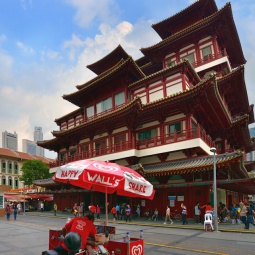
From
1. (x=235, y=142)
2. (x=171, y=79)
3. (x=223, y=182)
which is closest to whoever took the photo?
(x=223, y=182)

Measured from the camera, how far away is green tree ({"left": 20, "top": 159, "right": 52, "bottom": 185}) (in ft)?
188

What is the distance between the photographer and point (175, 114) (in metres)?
24.4

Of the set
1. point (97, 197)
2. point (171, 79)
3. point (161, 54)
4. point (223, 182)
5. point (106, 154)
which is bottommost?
point (97, 197)

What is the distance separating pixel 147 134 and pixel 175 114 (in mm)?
3587

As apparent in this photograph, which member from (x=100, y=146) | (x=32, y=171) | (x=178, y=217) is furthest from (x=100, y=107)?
(x=32, y=171)

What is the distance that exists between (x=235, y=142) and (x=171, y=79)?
1692 centimetres

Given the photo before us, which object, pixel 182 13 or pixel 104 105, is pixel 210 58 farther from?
pixel 104 105

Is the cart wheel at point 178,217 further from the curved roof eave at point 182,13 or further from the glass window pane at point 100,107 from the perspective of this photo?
the curved roof eave at point 182,13

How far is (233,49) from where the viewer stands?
32.1 meters

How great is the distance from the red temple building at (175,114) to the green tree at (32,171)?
23244 millimetres

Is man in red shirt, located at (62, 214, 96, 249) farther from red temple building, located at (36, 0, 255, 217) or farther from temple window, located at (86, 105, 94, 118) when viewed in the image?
temple window, located at (86, 105, 94, 118)

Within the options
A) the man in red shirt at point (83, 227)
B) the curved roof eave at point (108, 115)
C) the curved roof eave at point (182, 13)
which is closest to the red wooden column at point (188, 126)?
the curved roof eave at point (108, 115)

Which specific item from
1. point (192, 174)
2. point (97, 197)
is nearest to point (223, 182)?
point (192, 174)

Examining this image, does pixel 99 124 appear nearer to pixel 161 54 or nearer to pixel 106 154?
pixel 106 154
